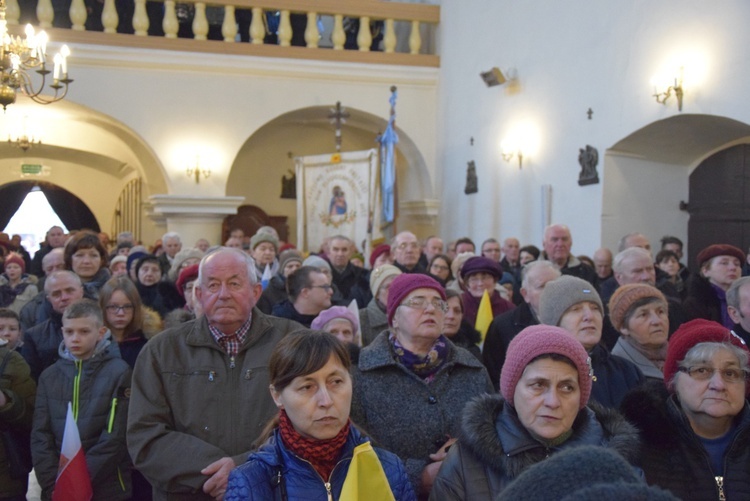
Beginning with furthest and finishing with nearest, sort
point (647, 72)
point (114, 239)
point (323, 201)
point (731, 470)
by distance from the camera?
1. point (114, 239)
2. point (323, 201)
3. point (647, 72)
4. point (731, 470)

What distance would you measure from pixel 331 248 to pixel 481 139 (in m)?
4.61

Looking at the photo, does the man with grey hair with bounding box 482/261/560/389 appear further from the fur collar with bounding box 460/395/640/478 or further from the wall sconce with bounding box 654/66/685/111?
the wall sconce with bounding box 654/66/685/111

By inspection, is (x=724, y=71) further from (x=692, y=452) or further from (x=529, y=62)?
(x=692, y=452)

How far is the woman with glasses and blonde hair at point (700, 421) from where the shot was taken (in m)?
2.34

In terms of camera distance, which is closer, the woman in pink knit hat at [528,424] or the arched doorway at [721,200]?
the woman in pink knit hat at [528,424]

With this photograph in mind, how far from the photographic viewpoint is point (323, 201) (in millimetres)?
10422

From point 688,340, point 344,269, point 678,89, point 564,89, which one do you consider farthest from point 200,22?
point 688,340

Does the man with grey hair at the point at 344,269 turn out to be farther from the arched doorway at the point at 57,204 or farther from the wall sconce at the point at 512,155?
the arched doorway at the point at 57,204

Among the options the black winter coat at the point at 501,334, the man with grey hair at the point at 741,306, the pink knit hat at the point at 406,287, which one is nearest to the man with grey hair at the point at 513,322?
the black winter coat at the point at 501,334

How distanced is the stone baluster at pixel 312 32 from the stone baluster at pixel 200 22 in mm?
1522

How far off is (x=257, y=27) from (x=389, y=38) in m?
2.03

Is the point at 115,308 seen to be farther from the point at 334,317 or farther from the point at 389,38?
the point at 389,38

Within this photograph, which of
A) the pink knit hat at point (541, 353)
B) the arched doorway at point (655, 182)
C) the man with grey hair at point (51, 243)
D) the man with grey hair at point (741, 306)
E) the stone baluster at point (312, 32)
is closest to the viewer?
the pink knit hat at point (541, 353)

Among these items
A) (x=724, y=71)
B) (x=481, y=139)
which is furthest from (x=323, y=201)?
(x=724, y=71)
